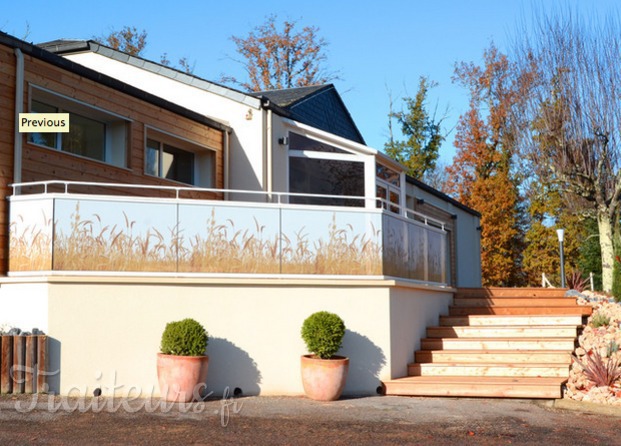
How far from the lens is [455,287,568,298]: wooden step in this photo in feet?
52.3

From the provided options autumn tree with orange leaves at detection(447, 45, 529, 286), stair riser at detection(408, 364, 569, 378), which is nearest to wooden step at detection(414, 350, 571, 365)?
stair riser at detection(408, 364, 569, 378)

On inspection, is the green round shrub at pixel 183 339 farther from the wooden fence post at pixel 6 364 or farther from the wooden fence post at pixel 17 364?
the wooden fence post at pixel 6 364

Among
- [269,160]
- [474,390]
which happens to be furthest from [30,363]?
[269,160]

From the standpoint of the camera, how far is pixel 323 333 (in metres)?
10.9

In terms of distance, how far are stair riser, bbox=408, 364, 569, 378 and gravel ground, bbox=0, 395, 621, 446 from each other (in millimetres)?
1018

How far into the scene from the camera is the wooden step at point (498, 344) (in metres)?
12.7

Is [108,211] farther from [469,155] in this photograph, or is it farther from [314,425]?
[469,155]

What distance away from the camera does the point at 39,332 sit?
10.8 metres

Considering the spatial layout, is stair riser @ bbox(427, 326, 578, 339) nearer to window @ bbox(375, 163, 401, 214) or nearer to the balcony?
the balcony

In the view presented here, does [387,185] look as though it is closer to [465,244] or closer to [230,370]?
[230,370]

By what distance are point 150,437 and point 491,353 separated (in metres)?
6.54

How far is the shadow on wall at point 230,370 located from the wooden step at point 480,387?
6.80ft

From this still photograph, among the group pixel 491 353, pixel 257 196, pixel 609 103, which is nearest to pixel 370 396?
pixel 491 353

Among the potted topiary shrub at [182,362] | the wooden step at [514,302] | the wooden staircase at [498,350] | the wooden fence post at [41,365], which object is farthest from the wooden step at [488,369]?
the wooden fence post at [41,365]
